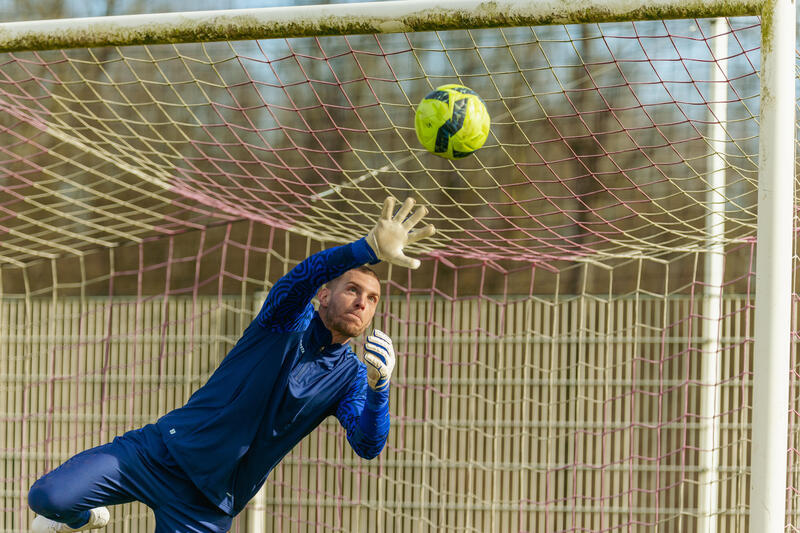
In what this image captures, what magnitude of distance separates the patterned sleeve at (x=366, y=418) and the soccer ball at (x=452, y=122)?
2.96 feet

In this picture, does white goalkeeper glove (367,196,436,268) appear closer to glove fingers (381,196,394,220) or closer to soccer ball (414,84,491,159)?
glove fingers (381,196,394,220)

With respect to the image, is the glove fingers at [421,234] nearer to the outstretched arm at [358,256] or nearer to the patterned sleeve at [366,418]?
the outstretched arm at [358,256]

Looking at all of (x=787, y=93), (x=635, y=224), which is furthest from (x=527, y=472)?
(x=787, y=93)

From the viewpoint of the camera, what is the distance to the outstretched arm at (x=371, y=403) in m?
2.99

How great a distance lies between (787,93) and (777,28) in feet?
0.72

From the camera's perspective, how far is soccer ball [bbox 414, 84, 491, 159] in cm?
307

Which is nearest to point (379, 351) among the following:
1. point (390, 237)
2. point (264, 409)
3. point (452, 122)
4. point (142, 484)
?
point (390, 237)

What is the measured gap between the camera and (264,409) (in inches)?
131

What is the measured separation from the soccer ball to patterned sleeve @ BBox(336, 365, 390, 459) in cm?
90

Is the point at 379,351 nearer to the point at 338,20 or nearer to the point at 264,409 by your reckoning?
the point at 264,409

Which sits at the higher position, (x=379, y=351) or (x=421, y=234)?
(x=421, y=234)

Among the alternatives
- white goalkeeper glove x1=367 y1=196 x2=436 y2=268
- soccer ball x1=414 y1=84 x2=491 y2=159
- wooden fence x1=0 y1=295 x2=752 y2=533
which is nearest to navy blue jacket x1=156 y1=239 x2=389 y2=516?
white goalkeeper glove x1=367 y1=196 x2=436 y2=268

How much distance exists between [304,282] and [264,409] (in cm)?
64

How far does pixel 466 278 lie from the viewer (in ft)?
22.0
